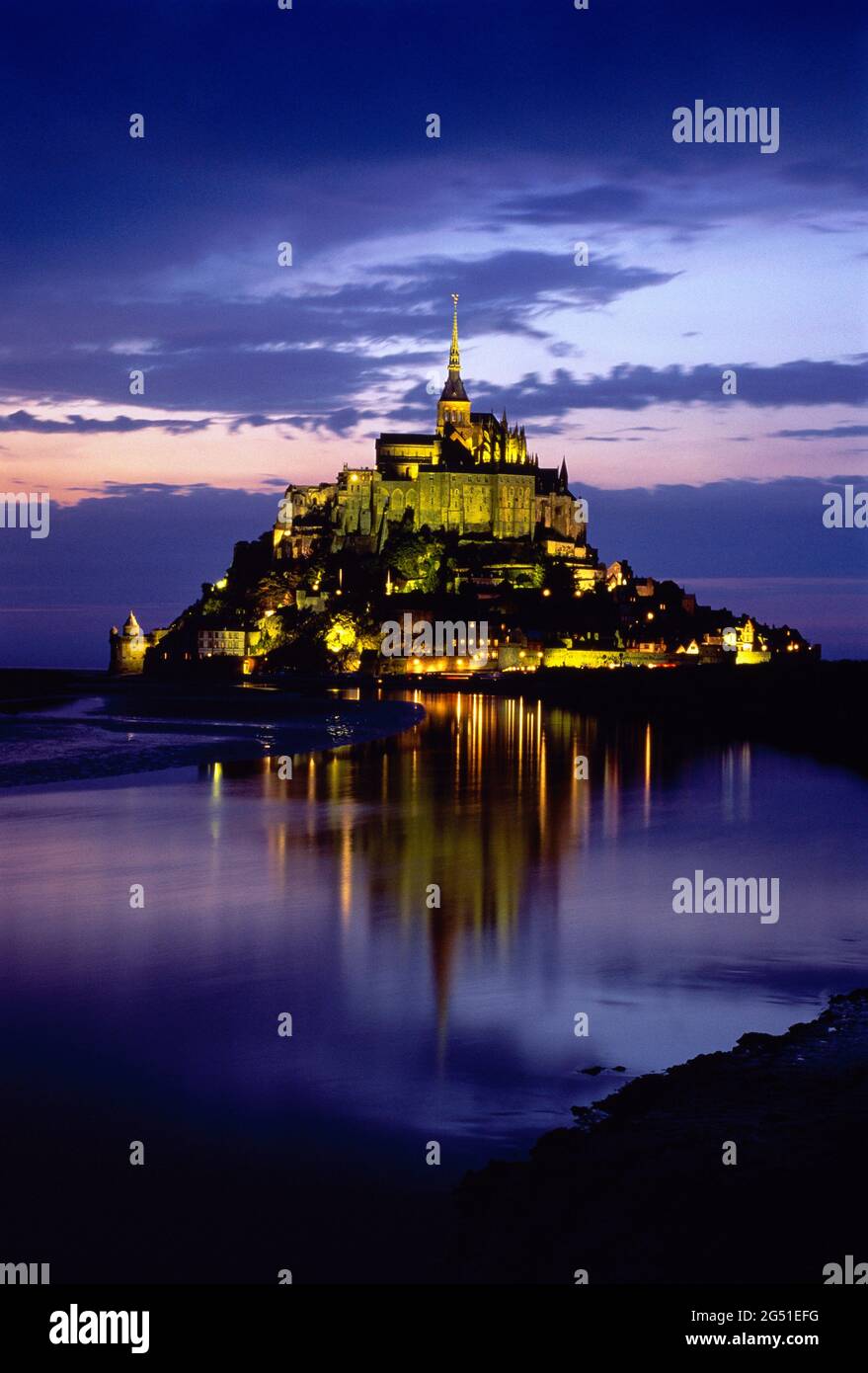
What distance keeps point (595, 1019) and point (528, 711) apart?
5998 cm

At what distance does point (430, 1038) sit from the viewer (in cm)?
984

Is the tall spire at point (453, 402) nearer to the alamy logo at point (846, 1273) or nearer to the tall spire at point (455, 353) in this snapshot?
the tall spire at point (455, 353)

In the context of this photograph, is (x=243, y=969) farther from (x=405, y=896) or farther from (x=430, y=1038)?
(x=405, y=896)

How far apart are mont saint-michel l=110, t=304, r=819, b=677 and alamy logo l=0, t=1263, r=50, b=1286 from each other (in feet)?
325

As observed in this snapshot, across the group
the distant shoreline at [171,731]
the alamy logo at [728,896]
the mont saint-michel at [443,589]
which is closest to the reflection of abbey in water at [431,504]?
the mont saint-michel at [443,589]

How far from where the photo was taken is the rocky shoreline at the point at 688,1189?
6.02m

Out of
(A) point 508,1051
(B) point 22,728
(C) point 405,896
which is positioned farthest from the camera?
(B) point 22,728

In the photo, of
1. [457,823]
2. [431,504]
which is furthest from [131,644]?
[457,823]

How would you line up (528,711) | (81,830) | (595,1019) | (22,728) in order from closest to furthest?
(595,1019) → (81,830) → (22,728) → (528,711)

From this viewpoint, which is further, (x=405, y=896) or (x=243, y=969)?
(x=405, y=896)

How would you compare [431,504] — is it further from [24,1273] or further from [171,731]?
[24,1273]

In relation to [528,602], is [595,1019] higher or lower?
lower

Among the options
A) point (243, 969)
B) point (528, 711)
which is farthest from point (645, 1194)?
point (528, 711)
